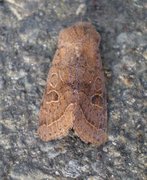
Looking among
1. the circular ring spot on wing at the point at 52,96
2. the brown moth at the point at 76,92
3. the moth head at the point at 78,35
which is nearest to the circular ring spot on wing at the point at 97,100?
the brown moth at the point at 76,92

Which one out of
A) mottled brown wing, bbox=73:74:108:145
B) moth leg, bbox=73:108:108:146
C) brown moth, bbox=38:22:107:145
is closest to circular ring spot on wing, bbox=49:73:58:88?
brown moth, bbox=38:22:107:145

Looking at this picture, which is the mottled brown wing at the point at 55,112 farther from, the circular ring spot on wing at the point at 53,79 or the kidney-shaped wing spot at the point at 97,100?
the kidney-shaped wing spot at the point at 97,100

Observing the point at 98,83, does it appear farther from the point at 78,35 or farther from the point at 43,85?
the point at 78,35

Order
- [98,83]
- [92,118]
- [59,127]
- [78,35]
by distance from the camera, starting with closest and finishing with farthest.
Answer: [59,127], [92,118], [98,83], [78,35]

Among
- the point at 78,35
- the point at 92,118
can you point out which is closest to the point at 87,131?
the point at 92,118

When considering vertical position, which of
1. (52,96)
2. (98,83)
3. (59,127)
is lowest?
(59,127)

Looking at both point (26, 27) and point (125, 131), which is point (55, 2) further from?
point (125, 131)

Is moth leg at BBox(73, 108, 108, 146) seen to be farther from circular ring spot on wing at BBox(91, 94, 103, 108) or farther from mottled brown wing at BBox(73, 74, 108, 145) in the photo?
circular ring spot on wing at BBox(91, 94, 103, 108)

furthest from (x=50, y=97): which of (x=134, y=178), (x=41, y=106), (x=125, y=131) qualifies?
(x=134, y=178)
